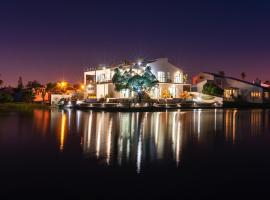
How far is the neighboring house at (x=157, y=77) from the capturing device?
44344mm

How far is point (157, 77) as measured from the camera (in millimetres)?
46281

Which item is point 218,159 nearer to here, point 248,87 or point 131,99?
point 131,99

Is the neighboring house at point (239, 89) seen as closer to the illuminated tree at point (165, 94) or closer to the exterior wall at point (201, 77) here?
the exterior wall at point (201, 77)

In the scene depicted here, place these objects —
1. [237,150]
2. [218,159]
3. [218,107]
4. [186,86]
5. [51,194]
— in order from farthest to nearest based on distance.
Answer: [186,86]
[218,107]
[237,150]
[218,159]
[51,194]

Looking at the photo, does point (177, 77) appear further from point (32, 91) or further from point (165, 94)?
point (32, 91)

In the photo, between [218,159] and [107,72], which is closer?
[218,159]

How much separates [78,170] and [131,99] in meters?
32.2

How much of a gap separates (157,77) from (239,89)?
54.4 feet

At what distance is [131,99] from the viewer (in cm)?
3994

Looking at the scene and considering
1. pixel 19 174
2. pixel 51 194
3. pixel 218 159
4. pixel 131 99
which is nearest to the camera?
pixel 51 194

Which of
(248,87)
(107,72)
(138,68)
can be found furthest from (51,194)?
(248,87)

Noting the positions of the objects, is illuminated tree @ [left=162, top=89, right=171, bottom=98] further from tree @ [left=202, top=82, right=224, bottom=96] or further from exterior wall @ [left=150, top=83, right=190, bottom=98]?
tree @ [left=202, top=82, right=224, bottom=96]

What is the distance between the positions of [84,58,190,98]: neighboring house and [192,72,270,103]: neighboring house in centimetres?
609

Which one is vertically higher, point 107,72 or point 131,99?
point 107,72
